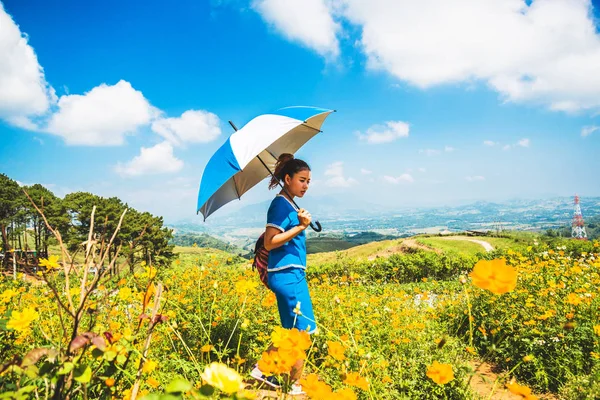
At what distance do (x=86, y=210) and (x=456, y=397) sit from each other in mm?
37678

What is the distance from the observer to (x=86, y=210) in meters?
32.9

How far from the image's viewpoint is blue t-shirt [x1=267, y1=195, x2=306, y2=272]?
105 inches

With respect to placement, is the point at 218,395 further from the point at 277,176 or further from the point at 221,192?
the point at 221,192

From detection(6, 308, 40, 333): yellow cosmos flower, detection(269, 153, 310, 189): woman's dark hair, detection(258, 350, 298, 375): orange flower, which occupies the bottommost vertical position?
detection(258, 350, 298, 375): orange flower

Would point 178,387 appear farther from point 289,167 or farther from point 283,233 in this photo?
point 289,167

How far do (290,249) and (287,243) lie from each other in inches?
2.2

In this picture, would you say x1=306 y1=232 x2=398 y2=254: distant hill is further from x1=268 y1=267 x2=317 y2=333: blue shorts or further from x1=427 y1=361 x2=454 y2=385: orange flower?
x1=427 y1=361 x2=454 y2=385: orange flower

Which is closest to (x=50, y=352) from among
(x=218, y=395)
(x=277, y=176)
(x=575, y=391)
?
(x=218, y=395)

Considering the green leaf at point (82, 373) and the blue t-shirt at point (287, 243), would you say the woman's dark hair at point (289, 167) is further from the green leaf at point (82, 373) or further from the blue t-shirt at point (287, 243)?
the green leaf at point (82, 373)

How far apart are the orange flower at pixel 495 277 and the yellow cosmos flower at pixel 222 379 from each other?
81 cm

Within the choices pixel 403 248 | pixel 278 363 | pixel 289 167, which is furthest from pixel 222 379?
pixel 403 248

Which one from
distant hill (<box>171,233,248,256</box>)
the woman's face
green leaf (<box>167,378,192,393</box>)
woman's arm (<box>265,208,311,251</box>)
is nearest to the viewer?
green leaf (<box>167,378,192,393</box>)

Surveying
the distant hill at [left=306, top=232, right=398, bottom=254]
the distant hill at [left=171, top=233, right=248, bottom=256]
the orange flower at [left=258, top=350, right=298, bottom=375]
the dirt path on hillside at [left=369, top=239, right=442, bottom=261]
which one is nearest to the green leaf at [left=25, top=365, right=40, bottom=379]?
the orange flower at [left=258, top=350, right=298, bottom=375]

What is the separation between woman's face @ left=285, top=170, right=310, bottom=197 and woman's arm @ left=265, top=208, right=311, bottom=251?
0.23 meters
